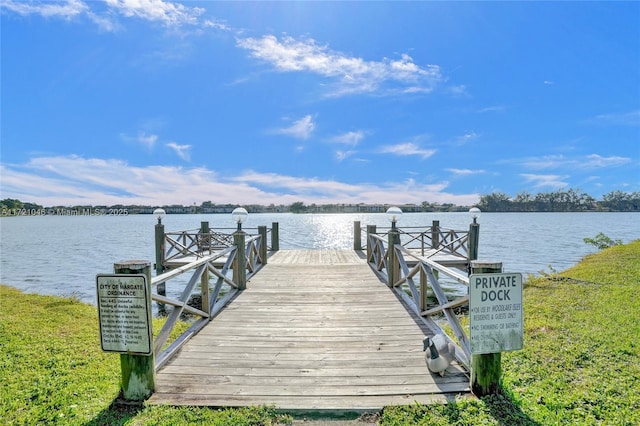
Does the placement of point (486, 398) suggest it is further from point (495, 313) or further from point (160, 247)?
point (160, 247)

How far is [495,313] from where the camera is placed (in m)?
3.16

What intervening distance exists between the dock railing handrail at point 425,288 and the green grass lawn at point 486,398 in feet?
2.08

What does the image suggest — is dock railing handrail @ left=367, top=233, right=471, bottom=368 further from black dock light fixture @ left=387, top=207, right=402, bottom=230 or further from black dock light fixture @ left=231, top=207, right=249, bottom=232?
black dock light fixture @ left=231, top=207, right=249, bottom=232

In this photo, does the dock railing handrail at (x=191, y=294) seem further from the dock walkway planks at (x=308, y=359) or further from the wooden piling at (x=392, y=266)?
the wooden piling at (x=392, y=266)

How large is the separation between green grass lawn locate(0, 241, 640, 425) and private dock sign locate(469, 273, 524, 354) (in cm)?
53

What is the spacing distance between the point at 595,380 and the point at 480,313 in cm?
178

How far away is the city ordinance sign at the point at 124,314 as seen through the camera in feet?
10.1

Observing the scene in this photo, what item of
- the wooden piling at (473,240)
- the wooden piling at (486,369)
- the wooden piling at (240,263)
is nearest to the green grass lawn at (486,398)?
the wooden piling at (486,369)

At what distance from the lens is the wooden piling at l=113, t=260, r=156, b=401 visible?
3.14 meters

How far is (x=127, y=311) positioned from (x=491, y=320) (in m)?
3.47

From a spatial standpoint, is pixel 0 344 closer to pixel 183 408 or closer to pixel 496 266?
pixel 183 408

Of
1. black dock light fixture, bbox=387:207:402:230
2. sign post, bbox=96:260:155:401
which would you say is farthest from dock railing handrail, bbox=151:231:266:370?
black dock light fixture, bbox=387:207:402:230

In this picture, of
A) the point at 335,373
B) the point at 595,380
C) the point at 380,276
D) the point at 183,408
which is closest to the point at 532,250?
the point at 380,276

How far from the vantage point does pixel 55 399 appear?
3.33m
